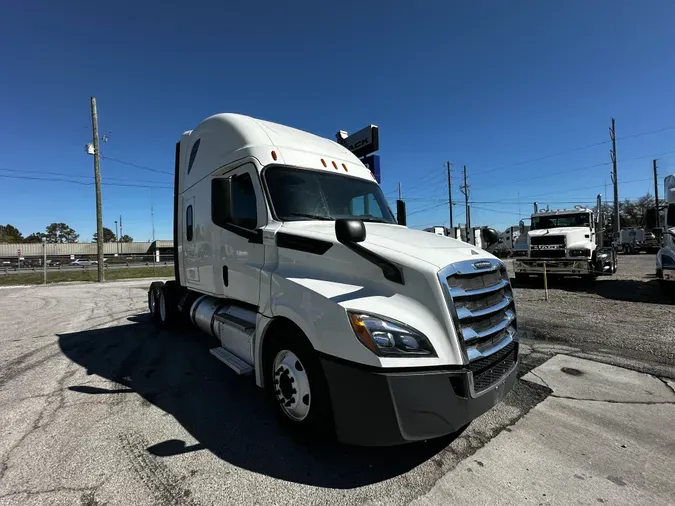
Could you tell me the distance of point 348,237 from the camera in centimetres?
268

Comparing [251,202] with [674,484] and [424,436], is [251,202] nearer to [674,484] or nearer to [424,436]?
[424,436]

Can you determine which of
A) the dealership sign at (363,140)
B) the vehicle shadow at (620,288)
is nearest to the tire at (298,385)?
the dealership sign at (363,140)

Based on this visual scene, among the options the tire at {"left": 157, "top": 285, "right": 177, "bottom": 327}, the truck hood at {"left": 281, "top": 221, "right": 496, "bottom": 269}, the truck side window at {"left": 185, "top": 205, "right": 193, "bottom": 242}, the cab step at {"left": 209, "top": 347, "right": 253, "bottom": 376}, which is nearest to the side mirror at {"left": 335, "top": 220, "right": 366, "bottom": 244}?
the truck hood at {"left": 281, "top": 221, "right": 496, "bottom": 269}

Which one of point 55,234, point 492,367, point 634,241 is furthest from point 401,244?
point 55,234

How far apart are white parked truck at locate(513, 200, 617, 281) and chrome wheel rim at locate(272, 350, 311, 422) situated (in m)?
12.0

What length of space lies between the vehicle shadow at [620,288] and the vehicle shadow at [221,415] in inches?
→ 400

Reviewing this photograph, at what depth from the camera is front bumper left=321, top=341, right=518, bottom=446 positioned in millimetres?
2365

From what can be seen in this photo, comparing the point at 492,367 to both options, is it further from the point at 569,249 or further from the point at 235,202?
the point at 569,249

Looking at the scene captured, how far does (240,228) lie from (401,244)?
71.9 inches

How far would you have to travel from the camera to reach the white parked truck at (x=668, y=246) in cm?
912

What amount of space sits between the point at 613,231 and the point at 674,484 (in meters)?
15.9

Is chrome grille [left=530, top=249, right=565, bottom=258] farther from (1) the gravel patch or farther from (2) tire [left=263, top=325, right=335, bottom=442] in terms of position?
(2) tire [left=263, top=325, right=335, bottom=442]

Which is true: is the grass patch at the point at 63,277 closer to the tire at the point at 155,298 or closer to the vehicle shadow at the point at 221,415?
the tire at the point at 155,298

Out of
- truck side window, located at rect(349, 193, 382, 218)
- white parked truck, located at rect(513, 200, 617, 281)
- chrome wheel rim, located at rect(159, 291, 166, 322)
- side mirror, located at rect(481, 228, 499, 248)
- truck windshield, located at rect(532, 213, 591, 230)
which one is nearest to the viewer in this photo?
truck side window, located at rect(349, 193, 382, 218)
